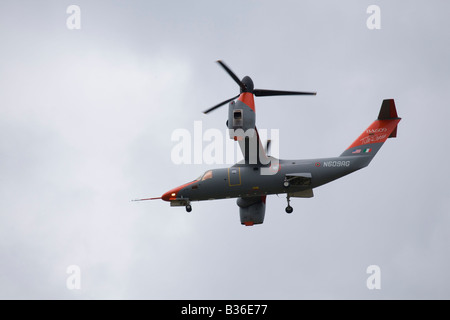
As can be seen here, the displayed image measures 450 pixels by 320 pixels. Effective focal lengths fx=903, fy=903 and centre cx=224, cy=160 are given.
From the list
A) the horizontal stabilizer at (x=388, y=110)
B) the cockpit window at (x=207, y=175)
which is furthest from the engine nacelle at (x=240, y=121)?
the horizontal stabilizer at (x=388, y=110)

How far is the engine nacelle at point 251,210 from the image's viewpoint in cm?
5966

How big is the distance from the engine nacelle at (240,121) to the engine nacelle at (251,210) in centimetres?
732

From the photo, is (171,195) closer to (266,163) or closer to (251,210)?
(251,210)

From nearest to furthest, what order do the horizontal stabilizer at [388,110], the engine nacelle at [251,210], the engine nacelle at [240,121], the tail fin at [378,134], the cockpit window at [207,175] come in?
1. the engine nacelle at [240,121]
2. the horizontal stabilizer at [388,110]
3. the tail fin at [378,134]
4. the cockpit window at [207,175]
5. the engine nacelle at [251,210]

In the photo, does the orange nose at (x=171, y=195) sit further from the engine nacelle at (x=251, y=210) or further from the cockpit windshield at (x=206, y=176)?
the engine nacelle at (x=251, y=210)

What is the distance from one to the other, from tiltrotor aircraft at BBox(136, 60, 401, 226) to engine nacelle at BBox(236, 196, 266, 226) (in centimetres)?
406

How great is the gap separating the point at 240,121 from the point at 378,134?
8.44 metres

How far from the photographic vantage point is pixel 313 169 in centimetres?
5397

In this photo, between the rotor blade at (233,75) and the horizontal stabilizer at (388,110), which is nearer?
the rotor blade at (233,75)

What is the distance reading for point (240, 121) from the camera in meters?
53.2

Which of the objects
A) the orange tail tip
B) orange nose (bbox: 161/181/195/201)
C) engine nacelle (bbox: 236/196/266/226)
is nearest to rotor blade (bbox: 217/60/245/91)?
orange nose (bbox: 161/181/195/201)
